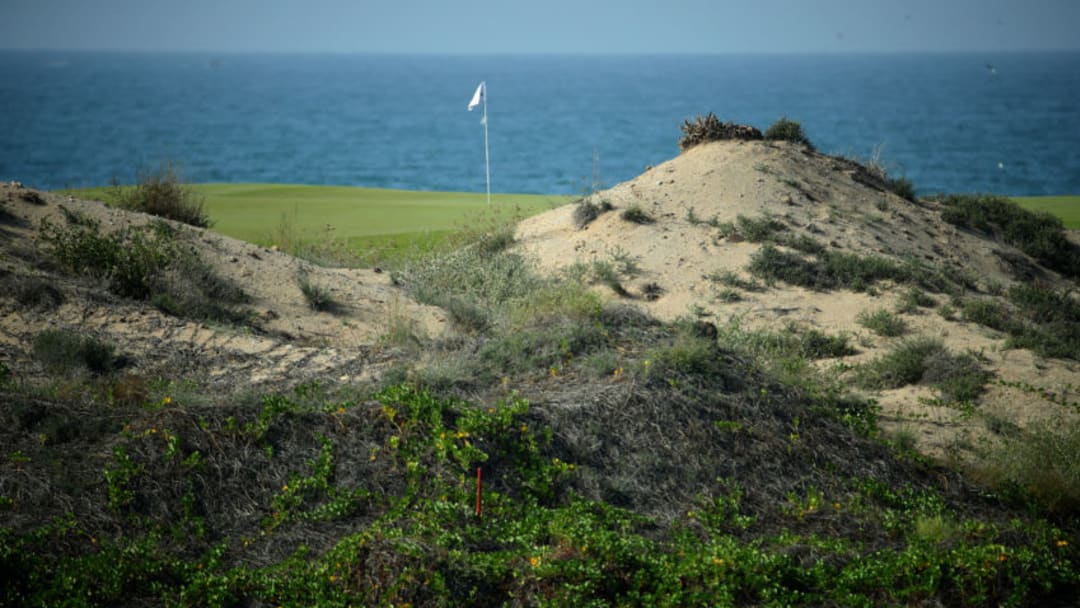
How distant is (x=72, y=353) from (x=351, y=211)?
42.0ft

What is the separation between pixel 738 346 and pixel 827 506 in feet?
10.6

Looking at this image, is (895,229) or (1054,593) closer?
(1054,593)

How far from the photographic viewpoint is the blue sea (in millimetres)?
55312

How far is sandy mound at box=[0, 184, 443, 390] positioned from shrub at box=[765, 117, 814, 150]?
27.5 feet

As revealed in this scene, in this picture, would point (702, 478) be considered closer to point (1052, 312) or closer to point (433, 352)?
point (433, 352)

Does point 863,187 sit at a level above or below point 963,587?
above

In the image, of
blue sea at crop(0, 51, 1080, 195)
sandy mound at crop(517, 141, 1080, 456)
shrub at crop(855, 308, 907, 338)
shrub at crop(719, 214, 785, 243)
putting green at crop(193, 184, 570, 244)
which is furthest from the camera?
blue sea at crop(0, 51, 1080, 195)

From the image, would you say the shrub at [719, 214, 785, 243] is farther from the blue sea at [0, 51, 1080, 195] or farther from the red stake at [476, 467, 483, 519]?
the red stake at [476, 467, 483, 519]

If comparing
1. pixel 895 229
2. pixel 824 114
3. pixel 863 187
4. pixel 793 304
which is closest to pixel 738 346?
pixel 793 304

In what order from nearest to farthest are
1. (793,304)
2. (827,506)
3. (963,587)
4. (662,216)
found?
(963,587), (827,506), (793,304), (662,216)

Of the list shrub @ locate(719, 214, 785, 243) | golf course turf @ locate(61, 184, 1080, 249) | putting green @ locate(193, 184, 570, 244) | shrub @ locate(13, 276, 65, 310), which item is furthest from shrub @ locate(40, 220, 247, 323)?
shrub @ locate(719, 214, 785, 243)

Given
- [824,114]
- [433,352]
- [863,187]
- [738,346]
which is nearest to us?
[433,352]

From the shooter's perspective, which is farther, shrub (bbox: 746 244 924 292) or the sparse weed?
shrub (bbox: 746 244 924 292)

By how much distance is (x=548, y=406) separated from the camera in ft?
24.8
